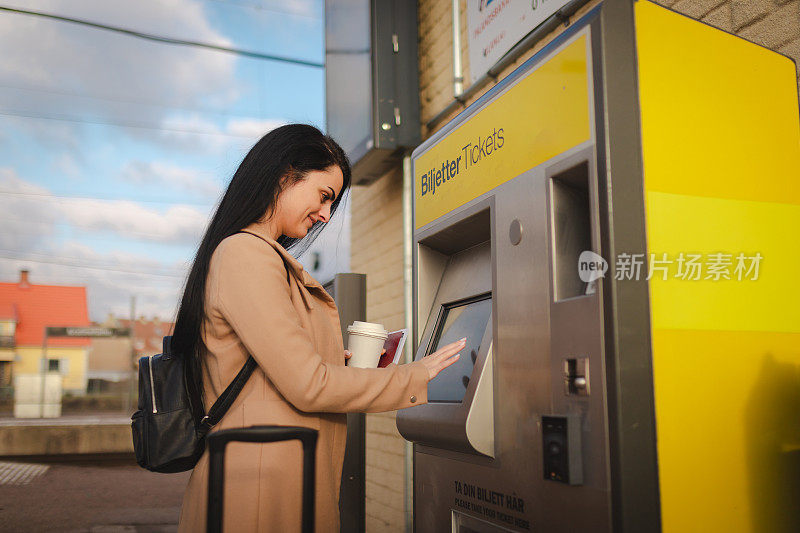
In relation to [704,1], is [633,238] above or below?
below

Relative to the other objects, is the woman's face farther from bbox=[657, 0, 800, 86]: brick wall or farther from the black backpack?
bbox=[657, 0, 800, 86]: brick wall

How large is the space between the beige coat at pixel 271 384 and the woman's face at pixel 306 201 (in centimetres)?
14

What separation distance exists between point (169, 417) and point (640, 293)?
1.07 m

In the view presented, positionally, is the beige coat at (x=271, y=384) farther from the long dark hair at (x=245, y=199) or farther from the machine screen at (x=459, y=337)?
the machine screen at (x=459, y=337)

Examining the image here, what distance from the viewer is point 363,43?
157 inches

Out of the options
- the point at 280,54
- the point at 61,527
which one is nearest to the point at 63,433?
the point at 61,527

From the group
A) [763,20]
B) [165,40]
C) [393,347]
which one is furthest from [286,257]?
[165,40]

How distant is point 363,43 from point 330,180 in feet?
8.44

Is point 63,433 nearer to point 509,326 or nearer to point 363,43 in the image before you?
point 363,43

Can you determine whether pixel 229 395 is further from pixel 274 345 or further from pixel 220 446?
pixel 220 446

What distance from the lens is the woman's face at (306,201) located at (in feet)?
5.37

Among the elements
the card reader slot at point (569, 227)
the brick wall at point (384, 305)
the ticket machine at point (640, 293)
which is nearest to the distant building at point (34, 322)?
the brick wall at point (384, 305)

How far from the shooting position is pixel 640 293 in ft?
4.01

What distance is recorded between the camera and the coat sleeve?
54.2 inches
